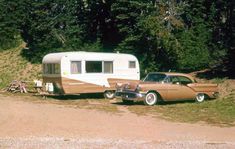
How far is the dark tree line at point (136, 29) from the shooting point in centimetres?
3070

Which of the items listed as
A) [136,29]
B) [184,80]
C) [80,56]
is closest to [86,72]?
[80,56]

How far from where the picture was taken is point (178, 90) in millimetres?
21359

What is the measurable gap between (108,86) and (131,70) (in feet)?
6.58

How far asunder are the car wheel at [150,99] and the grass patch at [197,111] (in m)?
0.34

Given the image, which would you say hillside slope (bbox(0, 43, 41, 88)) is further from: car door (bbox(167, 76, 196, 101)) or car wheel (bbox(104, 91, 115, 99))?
car door (bbox(167, 76, 196, 101))

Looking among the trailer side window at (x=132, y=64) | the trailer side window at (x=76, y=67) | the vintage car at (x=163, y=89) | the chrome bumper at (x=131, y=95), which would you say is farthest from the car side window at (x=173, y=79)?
the trailer side window at (x=76, y=67)

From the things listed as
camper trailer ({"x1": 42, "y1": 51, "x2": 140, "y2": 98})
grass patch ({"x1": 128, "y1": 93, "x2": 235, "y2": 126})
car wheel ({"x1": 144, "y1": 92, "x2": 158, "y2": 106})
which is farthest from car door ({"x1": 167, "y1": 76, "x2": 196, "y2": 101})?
camper trailer ({"x1": 42, "y1": 51, "x2": 140, "y2": 98})

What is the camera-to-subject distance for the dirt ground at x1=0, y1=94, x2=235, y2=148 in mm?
10680

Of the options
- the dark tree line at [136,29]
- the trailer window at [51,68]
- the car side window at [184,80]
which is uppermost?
the dark tree line at [136,29]

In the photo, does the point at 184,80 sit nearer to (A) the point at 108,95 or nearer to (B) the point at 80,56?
(A) the point at 108,95

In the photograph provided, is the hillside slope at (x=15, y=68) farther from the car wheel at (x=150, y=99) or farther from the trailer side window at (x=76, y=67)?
the car wheel at (x=150, y=99)

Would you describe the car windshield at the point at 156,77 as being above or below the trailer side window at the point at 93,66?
below

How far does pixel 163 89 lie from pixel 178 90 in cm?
88

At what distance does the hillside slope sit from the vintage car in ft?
54.0
